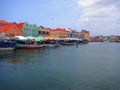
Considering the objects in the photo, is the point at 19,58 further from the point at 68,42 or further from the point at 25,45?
the point at 68,42

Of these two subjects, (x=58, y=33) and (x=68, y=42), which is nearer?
(x=68, y=42)

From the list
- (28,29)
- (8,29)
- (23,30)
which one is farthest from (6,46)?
(28,29)

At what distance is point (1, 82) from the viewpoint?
759 inches

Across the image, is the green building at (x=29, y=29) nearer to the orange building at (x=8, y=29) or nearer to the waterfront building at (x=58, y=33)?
the orange building at (x=8, y=29)

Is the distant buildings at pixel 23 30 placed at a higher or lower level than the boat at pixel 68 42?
higher

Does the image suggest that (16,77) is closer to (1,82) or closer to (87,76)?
(1,82)

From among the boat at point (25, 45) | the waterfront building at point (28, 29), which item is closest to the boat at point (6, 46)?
the boat at point (25, 45)

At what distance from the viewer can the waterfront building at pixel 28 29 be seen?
316ft

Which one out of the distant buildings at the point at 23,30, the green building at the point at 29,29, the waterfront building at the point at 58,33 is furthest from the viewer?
the waterfront building at the point at 58,33

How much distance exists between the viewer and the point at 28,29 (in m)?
100

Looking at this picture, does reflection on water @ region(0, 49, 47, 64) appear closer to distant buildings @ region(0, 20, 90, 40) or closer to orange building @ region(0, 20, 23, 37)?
orange building @ region(0, 20, 23, 37)

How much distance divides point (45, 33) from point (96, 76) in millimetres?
95371

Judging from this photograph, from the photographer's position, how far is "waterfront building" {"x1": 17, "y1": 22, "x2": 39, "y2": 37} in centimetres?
9622

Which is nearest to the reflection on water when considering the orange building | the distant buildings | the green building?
the orange building
